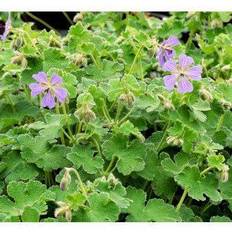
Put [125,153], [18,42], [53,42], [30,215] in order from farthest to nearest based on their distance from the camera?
1. [53,42]
2. [18,42]
3. [125,153]
4. [30,215]

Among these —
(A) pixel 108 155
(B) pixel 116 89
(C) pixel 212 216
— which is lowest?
(C) pixel 212 216

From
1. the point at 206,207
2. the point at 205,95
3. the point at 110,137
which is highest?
the point at 205,95

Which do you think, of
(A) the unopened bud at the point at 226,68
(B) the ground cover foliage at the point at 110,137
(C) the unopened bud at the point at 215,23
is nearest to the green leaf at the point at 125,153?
(B) the ground cover foliage at the point at 110,137

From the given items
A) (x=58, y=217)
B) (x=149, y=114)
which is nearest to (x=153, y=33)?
(x=149, y=114)

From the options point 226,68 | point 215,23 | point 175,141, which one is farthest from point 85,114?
point 215,23

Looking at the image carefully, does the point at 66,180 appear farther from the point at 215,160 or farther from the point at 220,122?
the point at 220,122

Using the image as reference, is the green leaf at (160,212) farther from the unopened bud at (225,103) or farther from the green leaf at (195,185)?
the unopened bud at (225,103)
